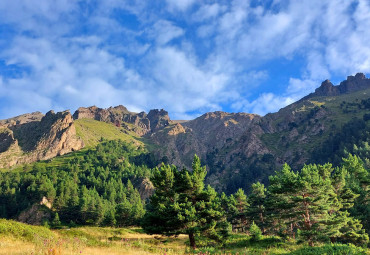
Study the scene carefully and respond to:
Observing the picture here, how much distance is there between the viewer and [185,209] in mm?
26422

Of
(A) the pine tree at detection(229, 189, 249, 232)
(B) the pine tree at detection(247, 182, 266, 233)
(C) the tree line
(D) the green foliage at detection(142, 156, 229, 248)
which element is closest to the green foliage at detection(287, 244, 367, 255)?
(C) the tree line

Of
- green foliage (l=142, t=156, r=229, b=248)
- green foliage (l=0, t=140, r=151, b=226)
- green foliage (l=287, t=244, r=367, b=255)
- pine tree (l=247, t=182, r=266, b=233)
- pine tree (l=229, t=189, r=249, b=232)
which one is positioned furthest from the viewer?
green foliage (l=0, t=140, r=151, b=226)

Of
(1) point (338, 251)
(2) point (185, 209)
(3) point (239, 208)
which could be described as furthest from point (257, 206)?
(1) point (338, 251)

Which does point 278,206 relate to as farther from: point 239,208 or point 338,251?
A: point 239,208

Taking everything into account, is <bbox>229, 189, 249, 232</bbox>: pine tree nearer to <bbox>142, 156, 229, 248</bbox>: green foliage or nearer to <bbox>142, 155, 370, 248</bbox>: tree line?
<bbox>142, 155, 370, 248</bbox>: tree line

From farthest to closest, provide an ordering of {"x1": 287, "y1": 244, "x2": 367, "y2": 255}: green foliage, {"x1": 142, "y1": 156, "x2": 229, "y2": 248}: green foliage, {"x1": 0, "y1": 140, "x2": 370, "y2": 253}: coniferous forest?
{"x1": 0, "y1": 140, "x2": 370, "y2": 253}: coniferous forest, {"x1": 142, "y1": 156, "x2": 229, "y2": 248}: green foliage, {"x1": 287, "y1": 244, "x2": 367, "y2": 255}: green foliage

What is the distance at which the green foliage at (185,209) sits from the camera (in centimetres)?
2670

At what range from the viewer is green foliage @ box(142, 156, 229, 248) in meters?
26.7

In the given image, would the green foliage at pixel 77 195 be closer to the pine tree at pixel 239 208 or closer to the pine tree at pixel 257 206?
the pine tree at pixel 239 208

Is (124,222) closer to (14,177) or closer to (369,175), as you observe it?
(369,175)

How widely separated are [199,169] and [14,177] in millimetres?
192131

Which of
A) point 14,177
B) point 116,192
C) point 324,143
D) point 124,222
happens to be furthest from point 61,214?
point 324,143

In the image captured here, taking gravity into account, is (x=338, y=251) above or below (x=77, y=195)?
below

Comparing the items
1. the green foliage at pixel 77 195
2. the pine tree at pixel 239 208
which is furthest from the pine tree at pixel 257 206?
the green foliage at pixel 77 195
